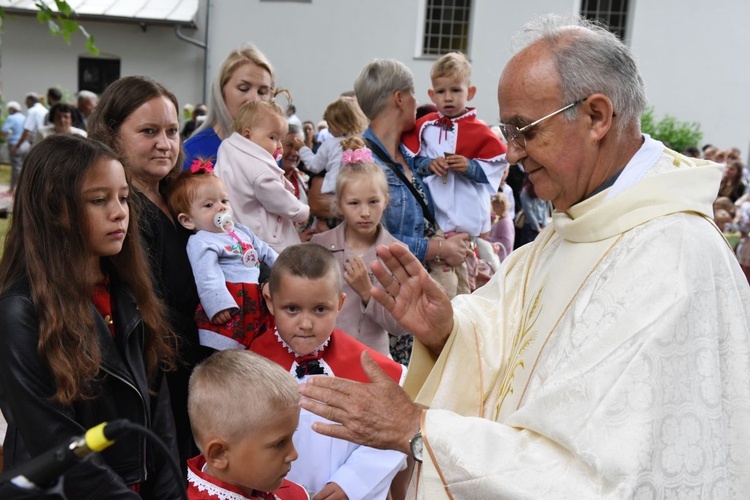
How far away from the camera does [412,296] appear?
2621 mm

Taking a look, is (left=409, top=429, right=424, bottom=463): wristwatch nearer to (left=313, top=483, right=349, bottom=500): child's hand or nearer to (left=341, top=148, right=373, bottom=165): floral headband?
(left=313, top=483, right=349, bottom=500): child's hand

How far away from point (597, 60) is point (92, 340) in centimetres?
175

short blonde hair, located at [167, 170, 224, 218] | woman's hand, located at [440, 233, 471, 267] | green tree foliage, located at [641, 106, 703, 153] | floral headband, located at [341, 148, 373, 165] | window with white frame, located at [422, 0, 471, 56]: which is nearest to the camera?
short blonde hair, located at [167, 170, 224, 218]

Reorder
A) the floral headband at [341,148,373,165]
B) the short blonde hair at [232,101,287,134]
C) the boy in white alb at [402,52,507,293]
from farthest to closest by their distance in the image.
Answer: the boy in white alb at [402,52,507,293]
the floral headband at [341,148,373,165]
the short blonde hair at [232,101,287,134]

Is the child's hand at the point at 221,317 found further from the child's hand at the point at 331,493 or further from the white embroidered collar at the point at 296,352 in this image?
the child's hand at the point at 331,493

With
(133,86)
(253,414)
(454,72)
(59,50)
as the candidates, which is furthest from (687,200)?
(59,50)

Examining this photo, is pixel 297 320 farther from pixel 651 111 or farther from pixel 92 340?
pixel 651 111

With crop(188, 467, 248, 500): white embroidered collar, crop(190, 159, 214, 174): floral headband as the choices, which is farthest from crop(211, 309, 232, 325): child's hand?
crop(188, 467, 248, 500): white embroidered collar

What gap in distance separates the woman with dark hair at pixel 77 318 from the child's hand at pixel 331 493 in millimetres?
560

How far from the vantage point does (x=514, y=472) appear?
1996 millimetres

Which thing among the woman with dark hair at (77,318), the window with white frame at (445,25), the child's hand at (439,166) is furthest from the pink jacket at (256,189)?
the window with white frame at (445,25)

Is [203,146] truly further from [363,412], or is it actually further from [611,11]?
[611,11]

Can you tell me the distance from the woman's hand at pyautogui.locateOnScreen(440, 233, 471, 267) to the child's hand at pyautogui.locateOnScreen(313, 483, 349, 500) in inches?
74.3

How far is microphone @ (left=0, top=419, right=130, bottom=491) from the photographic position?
1.37 metres
